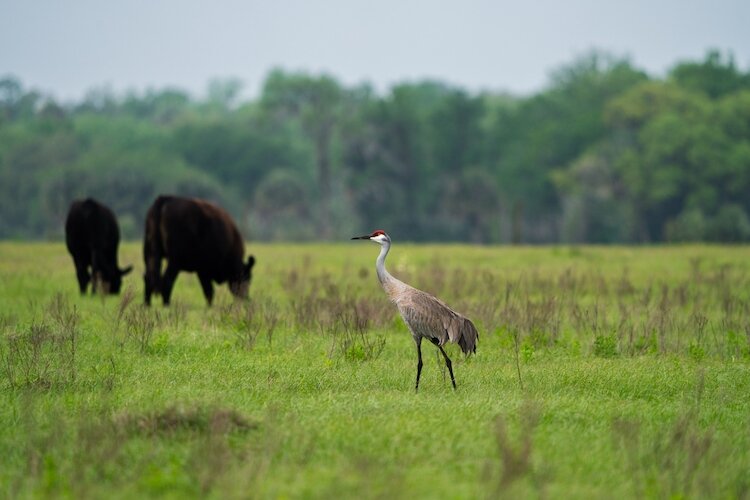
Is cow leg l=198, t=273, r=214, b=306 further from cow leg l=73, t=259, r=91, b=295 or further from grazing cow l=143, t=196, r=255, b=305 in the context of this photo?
cow leg l=73, t=259, r=91, b=295

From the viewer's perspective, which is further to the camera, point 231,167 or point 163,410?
point 231,167

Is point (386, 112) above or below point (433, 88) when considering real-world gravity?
below

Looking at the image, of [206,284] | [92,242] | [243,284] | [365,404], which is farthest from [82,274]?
[365,404]

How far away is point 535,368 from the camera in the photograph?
11.3 m

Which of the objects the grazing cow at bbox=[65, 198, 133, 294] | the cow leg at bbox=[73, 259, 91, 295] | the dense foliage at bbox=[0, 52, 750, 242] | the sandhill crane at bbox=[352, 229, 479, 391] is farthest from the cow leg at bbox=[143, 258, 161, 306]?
the dense foliage at bbox=[0, 52, 750, 242]

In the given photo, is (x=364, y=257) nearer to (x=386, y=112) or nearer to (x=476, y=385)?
(x=476, y=385)

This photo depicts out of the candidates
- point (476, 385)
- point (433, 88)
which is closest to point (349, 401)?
point (476, 385)

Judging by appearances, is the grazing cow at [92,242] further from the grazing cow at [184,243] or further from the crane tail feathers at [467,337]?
the crane tail feathers at [467,337]

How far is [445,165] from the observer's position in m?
84.2

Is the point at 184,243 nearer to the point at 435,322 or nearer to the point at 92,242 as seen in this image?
the point at 92,242

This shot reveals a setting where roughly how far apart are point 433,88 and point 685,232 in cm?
8861

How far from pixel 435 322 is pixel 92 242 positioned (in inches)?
436

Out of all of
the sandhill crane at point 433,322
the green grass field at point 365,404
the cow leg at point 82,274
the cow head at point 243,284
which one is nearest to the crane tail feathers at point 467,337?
the sandhill crane at point 433,322

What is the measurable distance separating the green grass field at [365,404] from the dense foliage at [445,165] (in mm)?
49799
